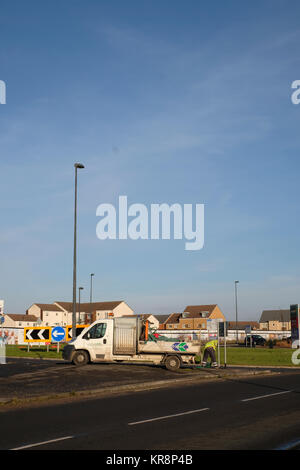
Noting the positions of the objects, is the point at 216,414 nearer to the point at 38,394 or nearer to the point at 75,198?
the point at 38,394

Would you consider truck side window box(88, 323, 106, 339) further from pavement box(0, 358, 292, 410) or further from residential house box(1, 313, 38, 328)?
residential house box(1, 313, 38, 328)

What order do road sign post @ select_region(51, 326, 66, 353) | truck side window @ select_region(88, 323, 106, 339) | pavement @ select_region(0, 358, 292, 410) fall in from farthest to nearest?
1. road sign post @ select_region(51, 326, 66, 353)
2. truck side window @ select_region(88, 323, 106, 339)
3. pavement @ select_region(0, 358, 292, 410)

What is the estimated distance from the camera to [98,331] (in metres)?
24.3

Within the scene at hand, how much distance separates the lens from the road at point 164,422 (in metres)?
8.38

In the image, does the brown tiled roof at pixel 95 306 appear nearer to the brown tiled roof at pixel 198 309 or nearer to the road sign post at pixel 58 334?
the brown tiled roof at pixel 198 309

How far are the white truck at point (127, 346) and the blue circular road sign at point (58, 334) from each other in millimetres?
9741

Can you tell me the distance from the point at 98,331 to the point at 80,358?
1.60 m

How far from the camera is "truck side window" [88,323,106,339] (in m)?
24.2

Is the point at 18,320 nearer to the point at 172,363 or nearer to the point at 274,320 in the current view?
the point at 274,320

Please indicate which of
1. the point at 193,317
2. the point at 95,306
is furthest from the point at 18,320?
the point at 193,317

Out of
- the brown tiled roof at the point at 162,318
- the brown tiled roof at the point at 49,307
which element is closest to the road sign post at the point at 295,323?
the brown tiled roof at the point at 162,318

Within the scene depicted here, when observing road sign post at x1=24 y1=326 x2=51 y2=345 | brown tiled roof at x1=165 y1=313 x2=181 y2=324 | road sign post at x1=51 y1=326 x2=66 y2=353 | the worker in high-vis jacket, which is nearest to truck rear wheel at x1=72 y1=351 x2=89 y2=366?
the worker in high-vis jacket

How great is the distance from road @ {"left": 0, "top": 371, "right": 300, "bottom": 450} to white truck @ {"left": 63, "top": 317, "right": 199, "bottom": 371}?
23.8ft
